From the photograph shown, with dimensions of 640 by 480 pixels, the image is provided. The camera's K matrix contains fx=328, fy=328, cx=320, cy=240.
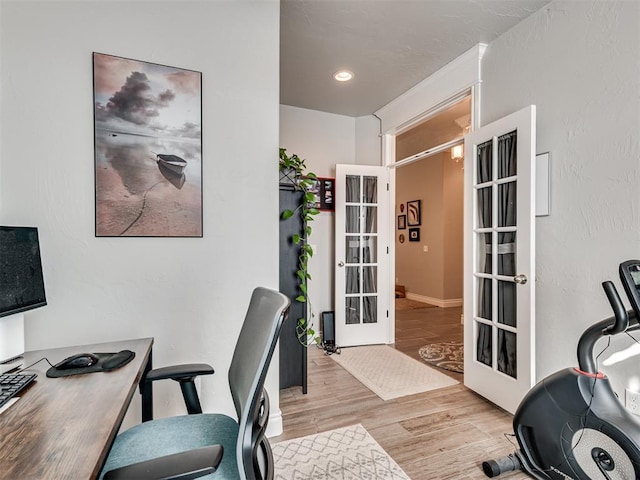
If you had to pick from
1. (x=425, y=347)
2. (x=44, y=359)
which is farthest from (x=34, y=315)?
(x=425, y=347)

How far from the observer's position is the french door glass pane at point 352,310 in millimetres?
3850

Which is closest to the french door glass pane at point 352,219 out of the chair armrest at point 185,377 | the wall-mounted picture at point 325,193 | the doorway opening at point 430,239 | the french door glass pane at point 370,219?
the french door glass pane at point 370,219

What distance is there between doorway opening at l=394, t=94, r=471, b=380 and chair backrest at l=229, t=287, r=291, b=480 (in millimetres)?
3117

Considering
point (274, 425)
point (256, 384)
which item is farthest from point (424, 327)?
point (256, 384)

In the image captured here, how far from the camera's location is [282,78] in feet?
10.5

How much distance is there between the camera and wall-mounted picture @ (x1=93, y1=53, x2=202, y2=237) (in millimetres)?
1723

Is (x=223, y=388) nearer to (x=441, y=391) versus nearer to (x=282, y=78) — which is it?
(x=441, y=391)

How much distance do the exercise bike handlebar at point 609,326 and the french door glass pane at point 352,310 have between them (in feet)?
8.06

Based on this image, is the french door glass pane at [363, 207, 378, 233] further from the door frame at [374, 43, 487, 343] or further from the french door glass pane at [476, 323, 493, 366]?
the french door glass pane at [476, 323, 493, 366]

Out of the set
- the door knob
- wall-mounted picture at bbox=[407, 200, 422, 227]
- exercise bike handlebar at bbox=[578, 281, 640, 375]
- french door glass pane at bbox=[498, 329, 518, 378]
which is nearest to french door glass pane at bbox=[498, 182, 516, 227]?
the door knob

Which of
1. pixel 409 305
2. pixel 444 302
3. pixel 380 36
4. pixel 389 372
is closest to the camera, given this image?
pixel 380 36

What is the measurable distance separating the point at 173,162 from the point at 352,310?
267 cm

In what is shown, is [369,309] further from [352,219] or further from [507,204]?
[507,204]

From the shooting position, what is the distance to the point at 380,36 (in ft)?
8.32
